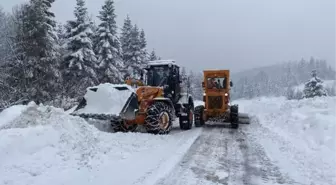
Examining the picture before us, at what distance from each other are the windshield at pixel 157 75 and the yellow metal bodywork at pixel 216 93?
2.86 meters

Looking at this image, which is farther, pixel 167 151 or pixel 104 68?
pixel 104 68

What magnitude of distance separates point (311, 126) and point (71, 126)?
8233 mm

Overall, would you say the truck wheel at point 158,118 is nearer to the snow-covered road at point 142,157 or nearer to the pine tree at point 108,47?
the snow-covered road at point 142,157

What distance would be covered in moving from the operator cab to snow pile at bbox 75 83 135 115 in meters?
3.06

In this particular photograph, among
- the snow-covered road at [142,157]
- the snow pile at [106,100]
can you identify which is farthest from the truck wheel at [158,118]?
the snow pile at [106,100]

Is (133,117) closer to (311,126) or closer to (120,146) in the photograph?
(120,146)

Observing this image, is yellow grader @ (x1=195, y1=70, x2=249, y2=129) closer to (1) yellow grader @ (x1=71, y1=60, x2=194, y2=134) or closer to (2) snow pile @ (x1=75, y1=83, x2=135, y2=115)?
(1) yellow grader @ (x1=71, y1=60, x2=194, y2=134)

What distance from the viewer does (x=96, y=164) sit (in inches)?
292

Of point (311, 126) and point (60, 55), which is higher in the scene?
point (60, 55)

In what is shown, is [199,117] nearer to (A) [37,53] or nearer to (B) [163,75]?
(B) [163,75]

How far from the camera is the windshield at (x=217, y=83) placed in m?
17.1

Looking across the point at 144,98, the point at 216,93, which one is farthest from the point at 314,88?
the point at 144,98

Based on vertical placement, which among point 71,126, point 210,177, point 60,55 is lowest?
point 210,177

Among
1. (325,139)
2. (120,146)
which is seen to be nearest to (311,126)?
(325,139)
